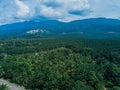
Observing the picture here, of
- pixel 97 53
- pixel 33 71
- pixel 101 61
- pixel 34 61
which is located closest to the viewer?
pixel 33 71

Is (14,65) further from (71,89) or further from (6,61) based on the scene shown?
(71,89)

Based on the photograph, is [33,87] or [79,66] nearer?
[33,87]

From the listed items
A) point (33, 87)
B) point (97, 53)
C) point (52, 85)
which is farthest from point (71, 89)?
point (97, 53)

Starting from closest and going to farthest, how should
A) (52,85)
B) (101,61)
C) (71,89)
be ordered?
(71,89) → (52,85) → (101,61)

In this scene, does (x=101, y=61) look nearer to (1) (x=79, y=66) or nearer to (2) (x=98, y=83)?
(1) (x=79, y=66)

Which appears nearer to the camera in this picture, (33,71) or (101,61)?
(33,71)

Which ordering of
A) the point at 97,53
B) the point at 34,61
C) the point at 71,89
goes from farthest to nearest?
the point at 97,53 → the point at 34,61 → the point at 71,89

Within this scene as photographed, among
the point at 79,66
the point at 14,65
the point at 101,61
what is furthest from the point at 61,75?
the point at 101,61

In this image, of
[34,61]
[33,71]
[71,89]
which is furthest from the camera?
[34,61]
